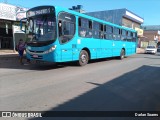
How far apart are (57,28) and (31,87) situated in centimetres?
472

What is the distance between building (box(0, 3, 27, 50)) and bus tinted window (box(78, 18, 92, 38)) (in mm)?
10822

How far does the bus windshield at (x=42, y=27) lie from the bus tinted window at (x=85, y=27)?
2.41 m

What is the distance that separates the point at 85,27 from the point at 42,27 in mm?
3382

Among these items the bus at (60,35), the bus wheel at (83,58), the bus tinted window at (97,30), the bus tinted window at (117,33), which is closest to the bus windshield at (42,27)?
the bus at (60,35)

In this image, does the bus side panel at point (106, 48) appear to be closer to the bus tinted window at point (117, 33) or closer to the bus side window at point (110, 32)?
the bus side window at point (110, 32)

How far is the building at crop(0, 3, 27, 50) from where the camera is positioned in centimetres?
2398

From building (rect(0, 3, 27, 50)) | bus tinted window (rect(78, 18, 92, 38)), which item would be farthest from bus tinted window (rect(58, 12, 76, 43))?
building (rect(0, 3, 27, 50))

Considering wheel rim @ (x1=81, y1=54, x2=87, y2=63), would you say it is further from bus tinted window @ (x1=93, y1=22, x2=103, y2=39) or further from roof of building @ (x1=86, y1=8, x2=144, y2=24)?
roof of building @ (x1=86, y1=8, x2=144, y2=24)

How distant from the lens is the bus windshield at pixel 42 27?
12047 millimetres

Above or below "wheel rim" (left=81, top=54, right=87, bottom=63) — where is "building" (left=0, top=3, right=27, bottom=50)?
above

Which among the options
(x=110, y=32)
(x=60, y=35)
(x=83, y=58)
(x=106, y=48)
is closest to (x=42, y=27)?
(x=60, y=35)

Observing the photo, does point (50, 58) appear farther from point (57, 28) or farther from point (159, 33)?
point (159, 33)

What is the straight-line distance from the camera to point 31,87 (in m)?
8.05

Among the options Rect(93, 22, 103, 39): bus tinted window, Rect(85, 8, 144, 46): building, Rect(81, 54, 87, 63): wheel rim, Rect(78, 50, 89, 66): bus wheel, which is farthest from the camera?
Rect(85, 8, 144, 46): building
